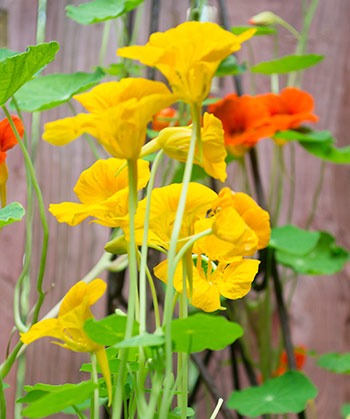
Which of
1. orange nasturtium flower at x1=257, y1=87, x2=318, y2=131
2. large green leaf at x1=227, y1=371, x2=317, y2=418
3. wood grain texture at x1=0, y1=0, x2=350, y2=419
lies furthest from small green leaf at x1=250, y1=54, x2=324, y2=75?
large green leaf at x1=227, y1=371, x2=317, y2=418

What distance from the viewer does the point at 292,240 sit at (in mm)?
1313

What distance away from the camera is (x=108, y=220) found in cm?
43

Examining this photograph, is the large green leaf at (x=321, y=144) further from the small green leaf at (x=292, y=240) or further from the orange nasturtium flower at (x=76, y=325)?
the orange nasturtium flower at (x=76, y=325)

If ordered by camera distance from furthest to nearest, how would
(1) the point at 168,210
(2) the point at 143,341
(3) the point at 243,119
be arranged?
1. (3) the point at 243,119
2. (1) the point at 168,210
3. (2) the point at 143,341

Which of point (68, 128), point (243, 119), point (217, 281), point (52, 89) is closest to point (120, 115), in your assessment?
point (68, 128)

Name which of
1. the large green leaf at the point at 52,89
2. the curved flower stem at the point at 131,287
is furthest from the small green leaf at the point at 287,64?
the curved flower stem at the point at 131,287

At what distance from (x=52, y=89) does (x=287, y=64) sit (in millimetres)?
462

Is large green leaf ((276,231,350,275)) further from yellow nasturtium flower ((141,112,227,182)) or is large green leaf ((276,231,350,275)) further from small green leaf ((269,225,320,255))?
yellow nasturtium flower ((141,112,227,182))

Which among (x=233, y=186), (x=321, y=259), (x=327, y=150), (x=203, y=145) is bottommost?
(x=321, y=259)

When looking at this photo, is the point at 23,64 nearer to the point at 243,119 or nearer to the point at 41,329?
the point at 41,329

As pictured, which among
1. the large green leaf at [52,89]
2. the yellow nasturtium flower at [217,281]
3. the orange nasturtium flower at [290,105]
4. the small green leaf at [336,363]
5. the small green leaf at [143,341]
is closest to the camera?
the small green leaf at [143,341]

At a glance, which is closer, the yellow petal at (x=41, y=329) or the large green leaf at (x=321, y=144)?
the yellow petal at (x=41, y=329)

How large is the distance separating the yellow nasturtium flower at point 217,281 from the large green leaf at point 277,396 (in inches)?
29.0

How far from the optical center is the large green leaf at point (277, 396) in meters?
1.14
